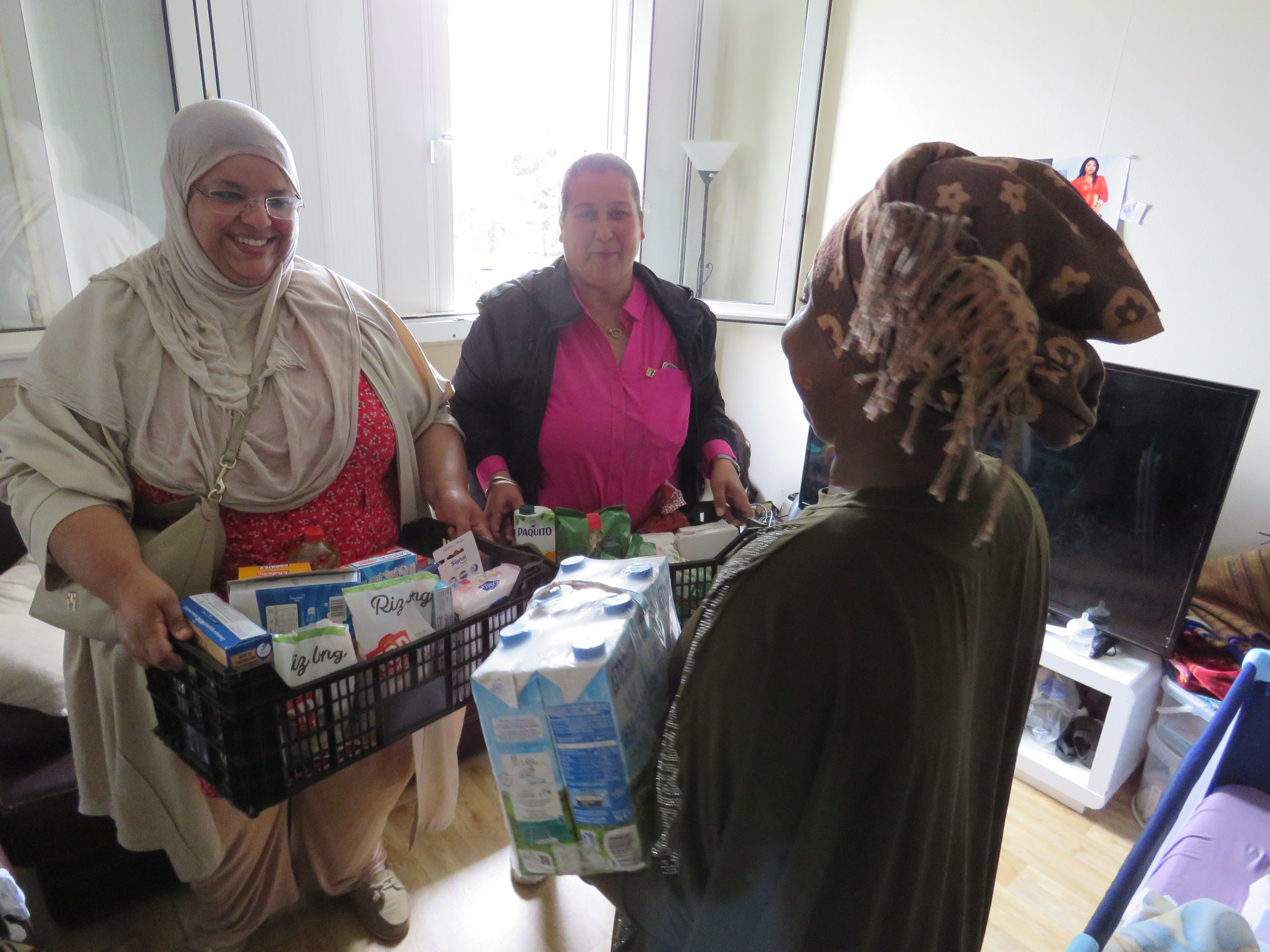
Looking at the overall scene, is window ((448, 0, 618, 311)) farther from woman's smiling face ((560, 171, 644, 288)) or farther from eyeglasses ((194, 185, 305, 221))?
eyeglasses ((194, 185, 305, 221))

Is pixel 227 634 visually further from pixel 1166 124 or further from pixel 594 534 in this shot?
pixel 1166 124

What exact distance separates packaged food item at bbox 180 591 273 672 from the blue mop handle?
142 centimetres

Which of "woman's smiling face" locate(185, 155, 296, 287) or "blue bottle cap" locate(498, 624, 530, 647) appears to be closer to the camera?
"blue bottle cap" locate(498, 624, 530, 647)

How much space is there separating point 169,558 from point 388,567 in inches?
12.0

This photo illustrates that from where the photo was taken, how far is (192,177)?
43.3 inches

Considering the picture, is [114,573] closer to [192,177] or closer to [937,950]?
[192,177]

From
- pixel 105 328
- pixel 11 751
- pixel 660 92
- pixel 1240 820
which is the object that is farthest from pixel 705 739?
pixel 660 92

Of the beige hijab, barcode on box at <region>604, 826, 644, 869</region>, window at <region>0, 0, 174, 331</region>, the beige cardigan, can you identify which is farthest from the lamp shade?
barcode on box at <region>604, 826, 644, 869</region>

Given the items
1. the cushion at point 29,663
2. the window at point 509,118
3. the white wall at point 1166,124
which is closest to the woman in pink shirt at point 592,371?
the cushion at point 29,663

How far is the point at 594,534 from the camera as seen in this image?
1.17m

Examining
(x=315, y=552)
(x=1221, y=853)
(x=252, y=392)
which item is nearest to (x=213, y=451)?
(x=252, y=392)

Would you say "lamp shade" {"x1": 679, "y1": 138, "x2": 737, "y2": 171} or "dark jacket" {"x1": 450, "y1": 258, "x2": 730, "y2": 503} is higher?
"lamp shade" {"x1": 679, "y1": 138, "x2": 737, "y2": 171}

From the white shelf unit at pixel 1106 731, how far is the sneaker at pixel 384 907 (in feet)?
5.07

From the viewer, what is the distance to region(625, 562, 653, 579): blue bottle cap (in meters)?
0.79
